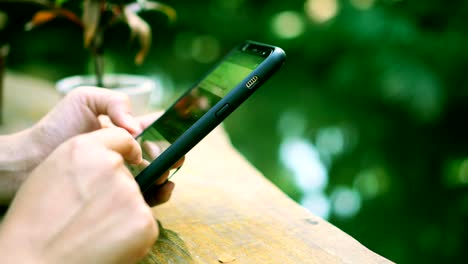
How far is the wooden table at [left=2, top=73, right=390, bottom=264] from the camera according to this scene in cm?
70

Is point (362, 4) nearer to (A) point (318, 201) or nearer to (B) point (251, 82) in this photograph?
(A) point (318, 201)

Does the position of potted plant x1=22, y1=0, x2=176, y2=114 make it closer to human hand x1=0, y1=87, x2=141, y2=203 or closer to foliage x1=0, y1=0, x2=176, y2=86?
foliage x1=0, y1=0, x2=176, y2=86

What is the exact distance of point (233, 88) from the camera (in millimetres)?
719

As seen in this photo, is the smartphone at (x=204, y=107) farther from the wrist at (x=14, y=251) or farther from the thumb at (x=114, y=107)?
the wrist at (x=14, y=251)

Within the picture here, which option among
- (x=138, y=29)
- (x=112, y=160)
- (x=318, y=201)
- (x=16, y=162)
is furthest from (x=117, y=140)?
(x=318, y=201)

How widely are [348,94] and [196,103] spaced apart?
5.52 feet

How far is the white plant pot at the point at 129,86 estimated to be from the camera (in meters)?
1.27

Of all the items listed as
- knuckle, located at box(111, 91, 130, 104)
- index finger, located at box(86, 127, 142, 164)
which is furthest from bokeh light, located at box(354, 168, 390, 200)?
index finger, located at box(86, 127, 142, 164)

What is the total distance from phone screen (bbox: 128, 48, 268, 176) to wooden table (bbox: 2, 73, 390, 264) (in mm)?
132

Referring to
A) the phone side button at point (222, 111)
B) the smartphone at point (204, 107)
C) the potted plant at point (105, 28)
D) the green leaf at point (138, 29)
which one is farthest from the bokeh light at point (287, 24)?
the phone side button at point (222, 111)

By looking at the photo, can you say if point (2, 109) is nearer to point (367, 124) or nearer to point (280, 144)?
point (280, 144)

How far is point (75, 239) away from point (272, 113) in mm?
2289

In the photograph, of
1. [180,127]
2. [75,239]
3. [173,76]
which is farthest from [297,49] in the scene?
[75,239]

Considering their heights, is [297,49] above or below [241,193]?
below
